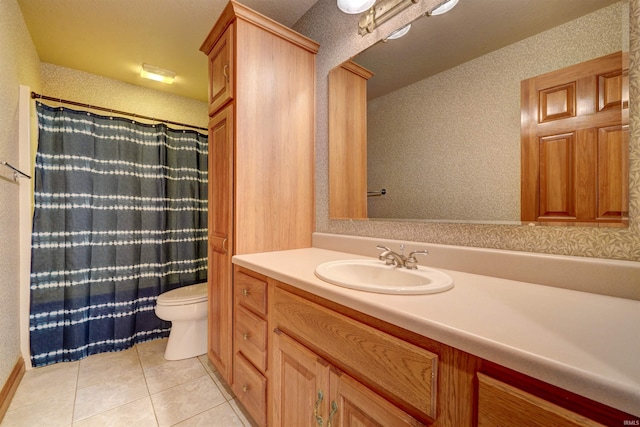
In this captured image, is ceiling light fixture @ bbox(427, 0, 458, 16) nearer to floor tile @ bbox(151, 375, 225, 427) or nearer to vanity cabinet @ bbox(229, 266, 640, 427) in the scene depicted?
vanity cabinet @ bbox(229, 266, 640, 427)

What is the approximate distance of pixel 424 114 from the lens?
1169 mm

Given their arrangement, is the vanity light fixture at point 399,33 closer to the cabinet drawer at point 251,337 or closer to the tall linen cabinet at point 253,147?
the tall linen cabinet at point 253,147

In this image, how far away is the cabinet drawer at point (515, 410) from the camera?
1.34ft

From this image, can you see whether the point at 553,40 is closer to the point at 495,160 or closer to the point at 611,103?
the point at 611,103

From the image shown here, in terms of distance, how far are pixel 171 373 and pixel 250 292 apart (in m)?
1.10

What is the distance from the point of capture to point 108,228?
6.88 feet

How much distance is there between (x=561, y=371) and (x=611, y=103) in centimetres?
79

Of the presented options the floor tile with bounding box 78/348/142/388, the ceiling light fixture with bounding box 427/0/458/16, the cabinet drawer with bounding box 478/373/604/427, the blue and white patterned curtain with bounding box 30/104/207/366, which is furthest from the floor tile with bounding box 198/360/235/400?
the ceiling light fixture with bounding box 427/0/458/16

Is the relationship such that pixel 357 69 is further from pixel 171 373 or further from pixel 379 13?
pixel 171 373

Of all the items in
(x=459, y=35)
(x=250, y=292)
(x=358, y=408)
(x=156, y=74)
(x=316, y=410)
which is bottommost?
(x=316, y=410)

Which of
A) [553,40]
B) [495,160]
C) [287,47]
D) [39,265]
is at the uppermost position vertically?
[287,47]

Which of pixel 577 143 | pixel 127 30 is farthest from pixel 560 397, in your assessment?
pixel 127 30

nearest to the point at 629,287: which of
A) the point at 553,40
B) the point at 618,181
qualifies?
the point at 618,181

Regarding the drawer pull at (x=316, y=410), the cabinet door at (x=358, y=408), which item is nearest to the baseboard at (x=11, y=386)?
the drawer pull at (x=316, y=410)
